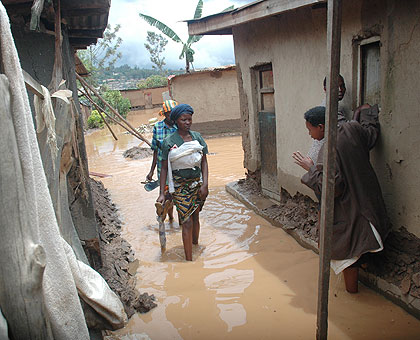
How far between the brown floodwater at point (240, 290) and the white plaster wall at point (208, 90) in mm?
8576

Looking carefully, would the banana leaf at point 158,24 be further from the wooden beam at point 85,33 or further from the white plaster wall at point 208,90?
the wooden beam at point 85,33

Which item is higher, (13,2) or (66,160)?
(13,2)

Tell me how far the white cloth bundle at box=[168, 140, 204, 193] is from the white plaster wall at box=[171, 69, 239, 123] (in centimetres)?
1039

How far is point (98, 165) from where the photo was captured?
40.3ft

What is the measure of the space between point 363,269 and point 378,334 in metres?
0.80

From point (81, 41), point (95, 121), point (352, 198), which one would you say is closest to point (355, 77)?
point (352, 198)

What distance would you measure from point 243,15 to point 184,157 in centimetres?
231

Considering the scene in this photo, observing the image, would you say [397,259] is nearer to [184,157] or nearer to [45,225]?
[184,157]

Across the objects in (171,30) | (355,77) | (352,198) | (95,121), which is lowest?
(95,121)

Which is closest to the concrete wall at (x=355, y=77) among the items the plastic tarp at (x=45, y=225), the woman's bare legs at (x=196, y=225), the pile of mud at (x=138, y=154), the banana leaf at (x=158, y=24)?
the woman's bare legs at (x=196, y=225)

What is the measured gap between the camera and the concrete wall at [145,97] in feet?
115

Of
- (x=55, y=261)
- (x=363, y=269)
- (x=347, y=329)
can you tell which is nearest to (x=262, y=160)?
(x=363, y=269)

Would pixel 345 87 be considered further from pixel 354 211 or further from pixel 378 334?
pixel 378 334

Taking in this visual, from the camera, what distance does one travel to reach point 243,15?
5.39 m
